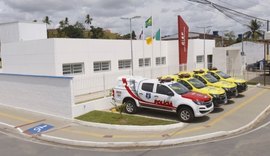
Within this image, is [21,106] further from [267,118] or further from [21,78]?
[267,118]

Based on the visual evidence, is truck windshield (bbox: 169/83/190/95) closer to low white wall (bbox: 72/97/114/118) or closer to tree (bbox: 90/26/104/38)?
low white wall (bbox: 72/97/114/118)

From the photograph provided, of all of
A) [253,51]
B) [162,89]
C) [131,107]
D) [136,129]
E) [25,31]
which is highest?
[25,31]

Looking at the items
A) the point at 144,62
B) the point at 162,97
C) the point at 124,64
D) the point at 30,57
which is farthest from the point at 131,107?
the point at 144,62

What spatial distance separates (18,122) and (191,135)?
8523 millimetres

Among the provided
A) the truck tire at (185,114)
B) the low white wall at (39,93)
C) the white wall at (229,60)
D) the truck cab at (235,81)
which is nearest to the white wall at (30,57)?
the low white wall at (39,93)

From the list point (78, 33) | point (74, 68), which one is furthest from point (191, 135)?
point (78, 33)

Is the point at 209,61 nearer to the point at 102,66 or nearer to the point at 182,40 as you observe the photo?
the point at 182,40

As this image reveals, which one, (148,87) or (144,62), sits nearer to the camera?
(148,87)

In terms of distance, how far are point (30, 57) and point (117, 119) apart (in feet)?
37.8

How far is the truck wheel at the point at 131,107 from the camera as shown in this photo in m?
16.5

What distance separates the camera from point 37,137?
13.3 m

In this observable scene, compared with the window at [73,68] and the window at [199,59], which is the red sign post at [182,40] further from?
the window at [73,68]

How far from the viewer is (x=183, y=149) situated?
36.2ft

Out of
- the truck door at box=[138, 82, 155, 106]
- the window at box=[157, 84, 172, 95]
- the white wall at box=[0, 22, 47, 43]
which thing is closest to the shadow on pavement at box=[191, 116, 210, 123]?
the window at box=[157, 84, 172, 95]
